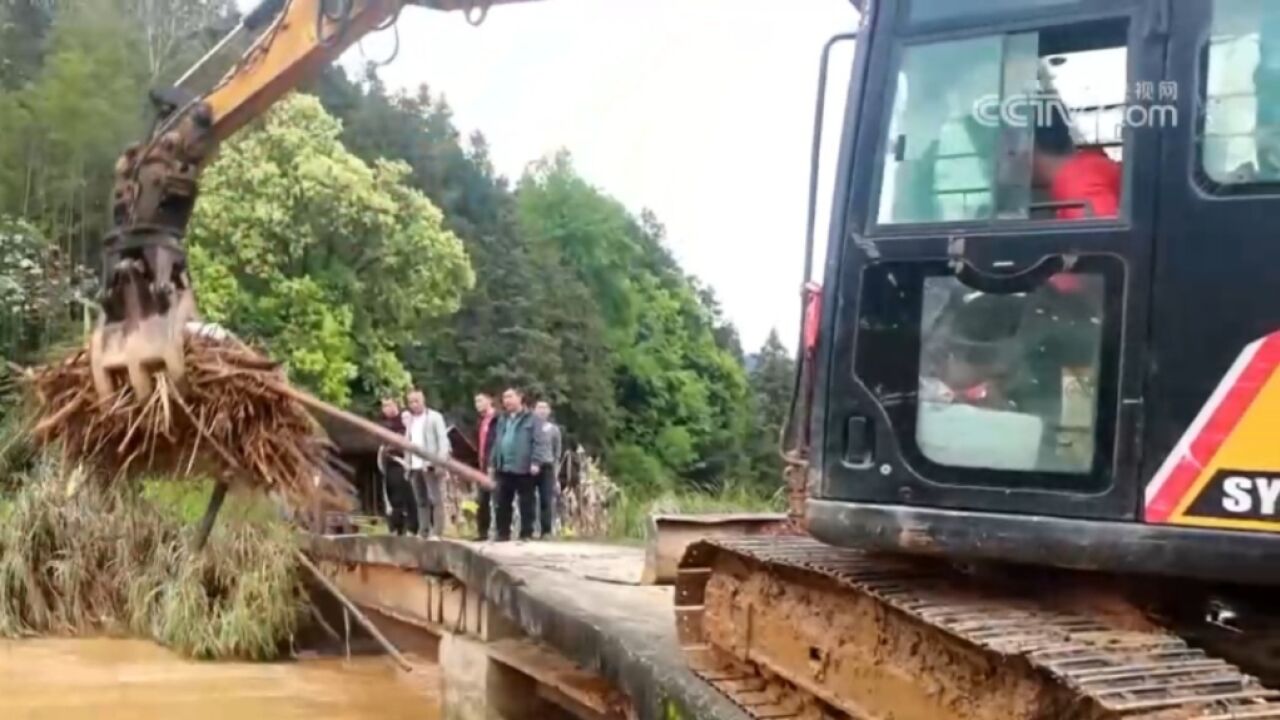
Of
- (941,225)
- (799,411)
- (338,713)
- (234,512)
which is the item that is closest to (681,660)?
(799,411)

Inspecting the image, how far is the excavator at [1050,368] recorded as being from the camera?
12.2ft

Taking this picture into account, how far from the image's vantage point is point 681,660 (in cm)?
586

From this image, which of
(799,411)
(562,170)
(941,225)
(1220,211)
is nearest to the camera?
(1220,211)

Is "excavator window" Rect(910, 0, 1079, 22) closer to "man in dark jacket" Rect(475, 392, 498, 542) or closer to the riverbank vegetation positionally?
"man in dark jacket" Rect(475, 392, 498, 542)

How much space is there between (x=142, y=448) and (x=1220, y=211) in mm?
5425

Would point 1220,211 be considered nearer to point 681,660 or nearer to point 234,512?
point 681,660

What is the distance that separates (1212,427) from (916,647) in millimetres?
955

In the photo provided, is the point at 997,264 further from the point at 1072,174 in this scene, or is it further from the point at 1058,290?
the point at 1072,174

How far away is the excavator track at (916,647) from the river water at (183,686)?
560cm

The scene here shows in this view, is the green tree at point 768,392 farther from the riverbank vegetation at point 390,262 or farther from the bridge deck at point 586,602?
the bridge deck at point 586,602

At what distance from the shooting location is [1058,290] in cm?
399

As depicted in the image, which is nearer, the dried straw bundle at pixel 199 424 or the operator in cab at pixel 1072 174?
the operator in cab at pixel 1072 174

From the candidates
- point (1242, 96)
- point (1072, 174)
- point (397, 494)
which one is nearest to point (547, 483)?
point (397, 494)

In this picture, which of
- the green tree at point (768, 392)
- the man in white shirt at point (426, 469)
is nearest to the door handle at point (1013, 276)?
the man in white shirt at point (426, 469)
